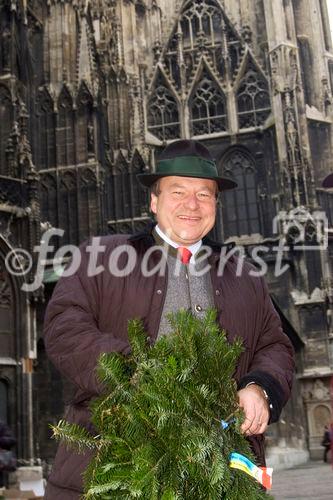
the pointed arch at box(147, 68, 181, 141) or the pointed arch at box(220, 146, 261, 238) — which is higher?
the pointed arch at box(147, 68, 181, 141)

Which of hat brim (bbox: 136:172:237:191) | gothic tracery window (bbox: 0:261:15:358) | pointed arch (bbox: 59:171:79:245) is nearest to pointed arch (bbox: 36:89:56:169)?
pointed arch (bbox: 59:171:79:245)

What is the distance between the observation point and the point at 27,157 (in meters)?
15.9

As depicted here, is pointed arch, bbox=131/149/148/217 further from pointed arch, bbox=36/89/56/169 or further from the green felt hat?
the green felt hat

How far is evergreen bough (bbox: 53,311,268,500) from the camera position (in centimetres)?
188

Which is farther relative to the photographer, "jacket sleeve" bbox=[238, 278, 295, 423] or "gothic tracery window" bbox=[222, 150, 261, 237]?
"gothic tracery window" bbox=[222, 150, 261, 237]

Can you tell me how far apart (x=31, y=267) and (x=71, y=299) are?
12.9m

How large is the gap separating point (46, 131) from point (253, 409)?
21456mm

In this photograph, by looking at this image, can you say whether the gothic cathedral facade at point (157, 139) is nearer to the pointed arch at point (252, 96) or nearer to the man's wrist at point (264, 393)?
the pointed arch at point (252, 96)

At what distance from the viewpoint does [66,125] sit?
74.3ft

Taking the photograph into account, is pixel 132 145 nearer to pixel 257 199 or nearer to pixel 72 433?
pixel 257 199

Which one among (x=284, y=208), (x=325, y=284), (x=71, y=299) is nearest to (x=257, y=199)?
(x=284, y=208)

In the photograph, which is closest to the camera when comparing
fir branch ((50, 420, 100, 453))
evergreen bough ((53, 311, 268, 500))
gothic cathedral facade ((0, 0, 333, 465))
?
evergreen bough ((53, 311, 268, 500))

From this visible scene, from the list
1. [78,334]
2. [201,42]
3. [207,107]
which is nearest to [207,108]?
[207,107]
